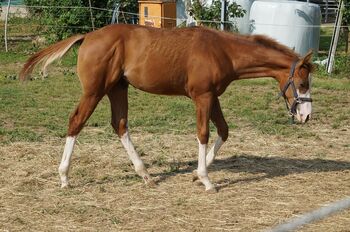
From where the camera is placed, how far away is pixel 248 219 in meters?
5.32

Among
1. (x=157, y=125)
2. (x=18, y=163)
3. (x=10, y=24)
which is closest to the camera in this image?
(x=18, y=163)

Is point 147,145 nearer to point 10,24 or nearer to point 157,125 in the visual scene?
point 157,125

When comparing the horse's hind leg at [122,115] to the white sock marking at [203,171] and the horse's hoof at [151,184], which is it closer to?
the horse's hoof at [151,184]

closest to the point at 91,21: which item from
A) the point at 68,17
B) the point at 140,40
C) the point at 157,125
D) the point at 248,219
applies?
the point at 68,17

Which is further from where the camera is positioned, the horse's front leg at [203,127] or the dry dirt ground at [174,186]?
the horse's front leg at [203,127]

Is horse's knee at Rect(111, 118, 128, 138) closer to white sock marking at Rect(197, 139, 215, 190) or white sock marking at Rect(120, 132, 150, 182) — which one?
white sock marking at Rect(120, 132, 150, 182)

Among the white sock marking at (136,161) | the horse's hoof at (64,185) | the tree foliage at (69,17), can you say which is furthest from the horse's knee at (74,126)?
the tree foliage at (69,17)

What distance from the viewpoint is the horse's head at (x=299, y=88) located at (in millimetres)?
6234

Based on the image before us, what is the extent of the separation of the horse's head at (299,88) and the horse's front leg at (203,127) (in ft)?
2.57

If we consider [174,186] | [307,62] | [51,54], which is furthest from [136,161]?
[307,62]

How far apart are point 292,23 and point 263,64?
1178 centimetres

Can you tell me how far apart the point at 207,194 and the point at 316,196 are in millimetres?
1026

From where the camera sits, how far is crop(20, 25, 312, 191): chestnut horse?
621 centimetres

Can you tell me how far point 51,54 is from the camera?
21.1 ft
